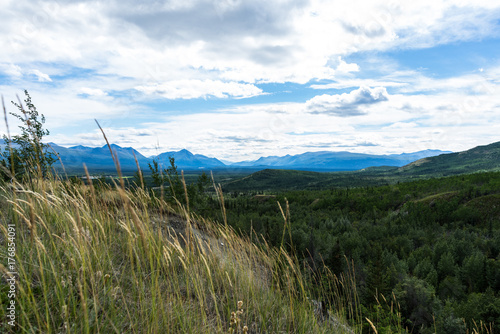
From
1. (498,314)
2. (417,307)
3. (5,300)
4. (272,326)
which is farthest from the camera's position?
(417,307)

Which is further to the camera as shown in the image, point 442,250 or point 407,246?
point 407,246

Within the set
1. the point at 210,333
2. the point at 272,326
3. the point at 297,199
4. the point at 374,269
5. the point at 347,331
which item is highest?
the point at 210,333

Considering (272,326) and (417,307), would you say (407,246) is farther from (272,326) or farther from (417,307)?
(272,326)

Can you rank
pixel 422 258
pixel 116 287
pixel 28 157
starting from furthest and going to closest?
pixel 422 258 → pixel 28 157 → pixel 116 287

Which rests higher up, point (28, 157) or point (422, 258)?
point (28, 157)

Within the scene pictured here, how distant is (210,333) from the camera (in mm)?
2434

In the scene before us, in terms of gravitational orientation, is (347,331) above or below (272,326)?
below

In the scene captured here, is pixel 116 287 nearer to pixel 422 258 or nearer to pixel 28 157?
pixel 28 157

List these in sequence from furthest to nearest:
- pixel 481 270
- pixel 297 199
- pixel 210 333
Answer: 1. pixel 297 199
2. pixel 481 270
3. pixel 210 333

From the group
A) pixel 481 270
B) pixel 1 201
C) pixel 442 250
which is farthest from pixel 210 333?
pixel 442 250

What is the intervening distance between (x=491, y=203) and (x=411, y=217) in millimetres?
7183

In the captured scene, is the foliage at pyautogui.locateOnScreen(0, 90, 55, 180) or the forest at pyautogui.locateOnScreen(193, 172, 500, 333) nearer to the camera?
the foliage at pyautogui.locateOnScreen(0, 90, 55, 180)

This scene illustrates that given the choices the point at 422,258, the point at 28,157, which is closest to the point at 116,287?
the point at 28,157

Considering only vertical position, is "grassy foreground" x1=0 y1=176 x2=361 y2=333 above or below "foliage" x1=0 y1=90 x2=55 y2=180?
below
